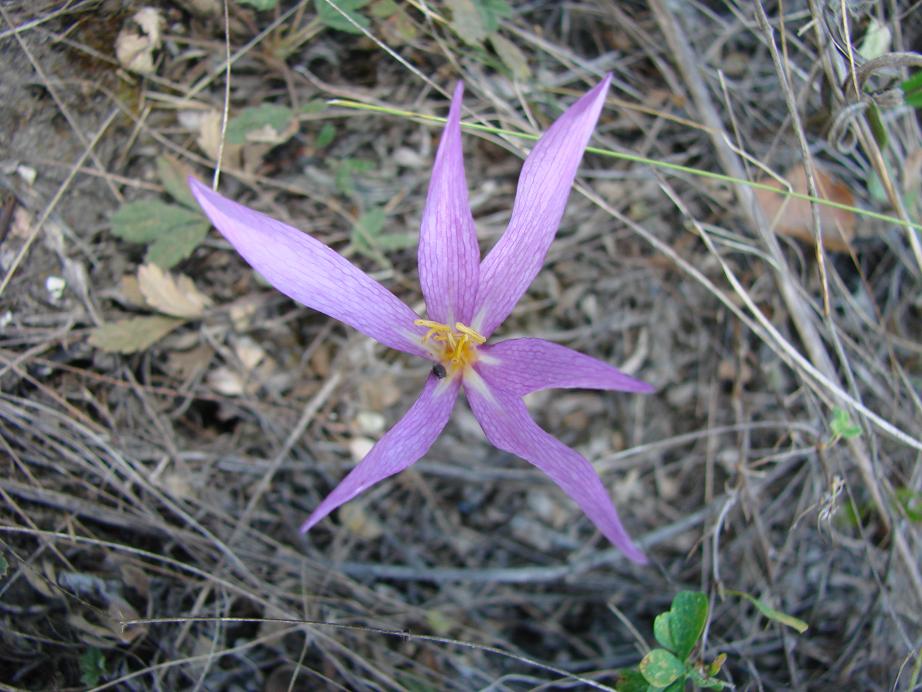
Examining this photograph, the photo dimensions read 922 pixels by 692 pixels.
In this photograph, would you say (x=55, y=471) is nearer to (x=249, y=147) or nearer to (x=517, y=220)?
(x=249, y=147)

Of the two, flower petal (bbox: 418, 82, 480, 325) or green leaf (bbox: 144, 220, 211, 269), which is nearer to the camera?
flower petal (bbox: 418, 82, 480, 325)

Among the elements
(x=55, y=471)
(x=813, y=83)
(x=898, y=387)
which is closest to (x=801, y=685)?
(x=898, y=387)

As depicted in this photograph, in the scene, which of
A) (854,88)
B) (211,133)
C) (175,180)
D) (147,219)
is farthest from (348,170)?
(854,88)

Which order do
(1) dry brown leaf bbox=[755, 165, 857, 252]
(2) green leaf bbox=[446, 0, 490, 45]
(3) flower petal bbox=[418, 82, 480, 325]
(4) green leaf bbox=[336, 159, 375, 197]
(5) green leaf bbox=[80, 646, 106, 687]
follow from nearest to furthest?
1. (3) flower petal bbox=[418, 82, 480, 325]
2. (5) green leaf bbox=[80, 646, 106, 687]
3. (2) green leaf bbox=[446, 0, 490, 45]
4. (4) green leaf bbox=[336, 159, 375, 197]
5. (1) dry brown leaf bbox=[755, 165, 857, 252]

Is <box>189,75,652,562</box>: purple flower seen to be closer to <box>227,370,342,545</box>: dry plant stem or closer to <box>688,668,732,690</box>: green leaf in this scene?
<box>688,668,732,690</box>: green leaf

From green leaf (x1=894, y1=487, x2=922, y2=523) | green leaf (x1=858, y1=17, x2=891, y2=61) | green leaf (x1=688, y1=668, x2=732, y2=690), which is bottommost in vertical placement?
green leaf (x1=894, y1=487, x2=922, y2=523)

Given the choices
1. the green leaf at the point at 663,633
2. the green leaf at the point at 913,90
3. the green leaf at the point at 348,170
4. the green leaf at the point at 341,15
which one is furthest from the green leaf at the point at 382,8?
A: the green leaf at the point at 663,633

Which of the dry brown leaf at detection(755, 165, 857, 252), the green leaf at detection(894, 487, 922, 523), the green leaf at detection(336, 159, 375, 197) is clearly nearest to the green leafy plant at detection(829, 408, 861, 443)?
the green leaf at detection(894, 487, 922, 523)
